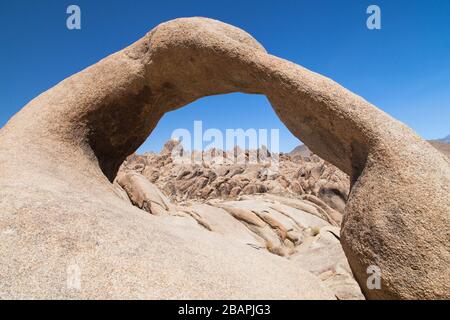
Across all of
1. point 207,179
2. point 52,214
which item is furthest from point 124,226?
point 207,179

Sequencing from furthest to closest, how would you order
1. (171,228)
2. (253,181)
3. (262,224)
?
1. (253,181)
2. (262,224)
3. (171,228)

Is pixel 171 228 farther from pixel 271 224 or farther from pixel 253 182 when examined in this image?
pixel 253 182

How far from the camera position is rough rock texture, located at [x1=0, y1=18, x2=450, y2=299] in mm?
3627

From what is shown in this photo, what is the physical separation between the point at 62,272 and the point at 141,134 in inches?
233

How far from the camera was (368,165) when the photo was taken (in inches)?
197

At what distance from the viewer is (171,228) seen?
5.75 m

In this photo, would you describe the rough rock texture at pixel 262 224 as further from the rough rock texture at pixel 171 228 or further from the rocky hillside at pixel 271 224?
the rough rock texture at pixel 171 228

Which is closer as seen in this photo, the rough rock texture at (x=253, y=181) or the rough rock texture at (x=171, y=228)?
the rough rock texture at (x=171, y=228)

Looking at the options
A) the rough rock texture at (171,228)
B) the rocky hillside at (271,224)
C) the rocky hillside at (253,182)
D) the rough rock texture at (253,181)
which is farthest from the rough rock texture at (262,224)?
the rocky hillside at (253,182)

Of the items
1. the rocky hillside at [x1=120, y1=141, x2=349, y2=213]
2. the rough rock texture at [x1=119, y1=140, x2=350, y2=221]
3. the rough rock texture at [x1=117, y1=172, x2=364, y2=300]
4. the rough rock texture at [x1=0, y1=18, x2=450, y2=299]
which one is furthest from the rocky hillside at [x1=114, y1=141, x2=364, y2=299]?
the rough rock texture at [x1=119, y1=140, x2=350, y2=221]

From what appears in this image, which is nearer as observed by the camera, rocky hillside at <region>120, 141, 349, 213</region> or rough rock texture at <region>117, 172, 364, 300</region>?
rough rock texture at <region>117, 172, 364, 300</region>

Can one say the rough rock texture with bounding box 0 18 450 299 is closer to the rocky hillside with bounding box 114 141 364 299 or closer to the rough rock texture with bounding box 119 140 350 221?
the rocky hillside with bounding box 114 141 364 299

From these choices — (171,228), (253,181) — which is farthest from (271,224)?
(253,181)

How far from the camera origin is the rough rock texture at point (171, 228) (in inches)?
143
